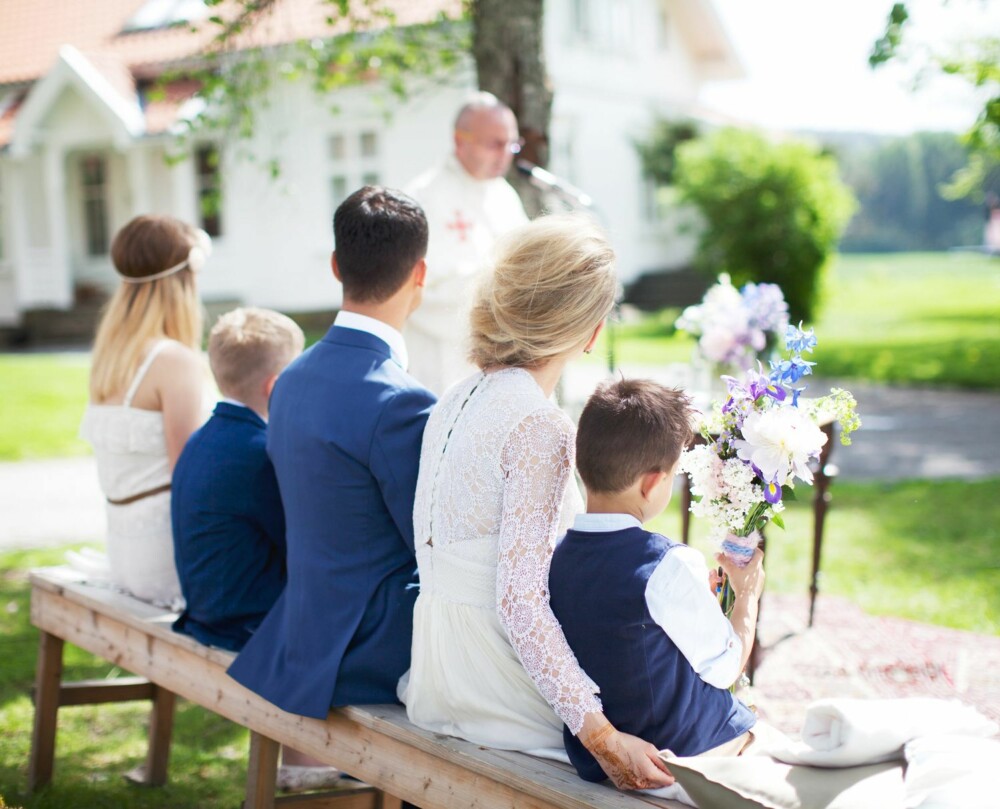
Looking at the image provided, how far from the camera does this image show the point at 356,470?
2688 mm

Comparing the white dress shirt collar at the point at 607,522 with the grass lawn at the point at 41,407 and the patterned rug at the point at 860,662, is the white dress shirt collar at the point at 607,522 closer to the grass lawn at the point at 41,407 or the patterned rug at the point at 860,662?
the patterned rug at the point at 860,662

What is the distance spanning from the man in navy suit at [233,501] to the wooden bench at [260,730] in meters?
0.14

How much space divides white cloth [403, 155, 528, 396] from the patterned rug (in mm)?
1907

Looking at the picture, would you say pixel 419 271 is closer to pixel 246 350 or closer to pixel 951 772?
pixel 246 350

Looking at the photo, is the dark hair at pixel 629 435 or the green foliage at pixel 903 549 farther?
the green foliage at pixel 903 549

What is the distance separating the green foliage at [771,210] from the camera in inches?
737

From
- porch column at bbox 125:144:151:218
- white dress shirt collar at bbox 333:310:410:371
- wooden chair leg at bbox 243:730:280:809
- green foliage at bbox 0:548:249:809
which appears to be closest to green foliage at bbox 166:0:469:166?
green foliage at bbox 0:548:249:809

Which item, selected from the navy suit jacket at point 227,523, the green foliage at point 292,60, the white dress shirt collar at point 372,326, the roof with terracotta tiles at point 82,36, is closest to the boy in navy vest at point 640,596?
the white dress shirt collar at point 372,326

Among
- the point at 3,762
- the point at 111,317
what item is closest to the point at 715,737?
the point at 111,317

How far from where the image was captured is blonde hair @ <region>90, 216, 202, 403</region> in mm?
3715

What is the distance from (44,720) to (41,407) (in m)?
8.99

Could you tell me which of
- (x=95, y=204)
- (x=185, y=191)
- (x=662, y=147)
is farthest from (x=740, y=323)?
(x=95, y=204)

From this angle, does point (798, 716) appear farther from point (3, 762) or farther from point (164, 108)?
point (164, 108)

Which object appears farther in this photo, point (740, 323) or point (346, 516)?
point (740, 323)
